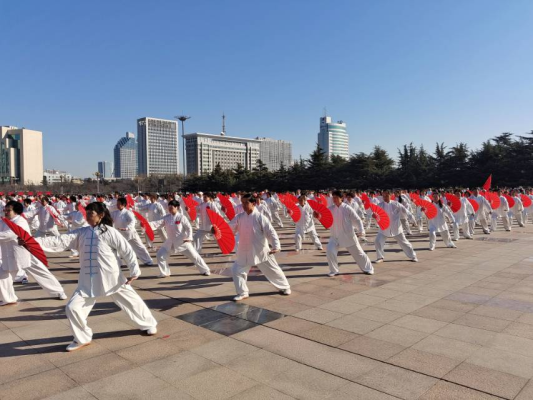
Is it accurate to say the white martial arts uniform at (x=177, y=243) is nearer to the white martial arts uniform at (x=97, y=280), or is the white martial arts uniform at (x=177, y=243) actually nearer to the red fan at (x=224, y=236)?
the red fan at (x=224, y=236)

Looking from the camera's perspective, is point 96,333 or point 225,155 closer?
point 96,333

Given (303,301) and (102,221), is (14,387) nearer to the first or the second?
(102,221)

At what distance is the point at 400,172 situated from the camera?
4022 cm

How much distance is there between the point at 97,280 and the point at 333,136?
180 m

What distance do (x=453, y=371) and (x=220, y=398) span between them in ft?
7.36

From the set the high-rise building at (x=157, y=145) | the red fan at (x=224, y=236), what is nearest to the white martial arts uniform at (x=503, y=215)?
the red fan at (x=224, y=236)

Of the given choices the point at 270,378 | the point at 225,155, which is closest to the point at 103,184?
the point at 225,155

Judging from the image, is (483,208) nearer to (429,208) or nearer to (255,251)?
(429,208)

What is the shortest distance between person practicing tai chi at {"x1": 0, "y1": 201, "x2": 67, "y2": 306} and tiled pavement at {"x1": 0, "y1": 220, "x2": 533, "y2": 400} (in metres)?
0.23

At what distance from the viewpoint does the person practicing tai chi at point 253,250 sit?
6.49 m

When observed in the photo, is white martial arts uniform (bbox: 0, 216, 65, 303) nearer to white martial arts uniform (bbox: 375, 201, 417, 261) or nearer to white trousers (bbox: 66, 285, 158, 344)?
white trousers (bbox: 66, 285, 158, 344)

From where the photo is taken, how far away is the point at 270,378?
378 centimetres

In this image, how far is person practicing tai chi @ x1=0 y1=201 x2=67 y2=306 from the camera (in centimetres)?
625

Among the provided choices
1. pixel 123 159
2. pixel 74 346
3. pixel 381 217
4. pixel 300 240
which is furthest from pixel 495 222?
pixel 123 159
